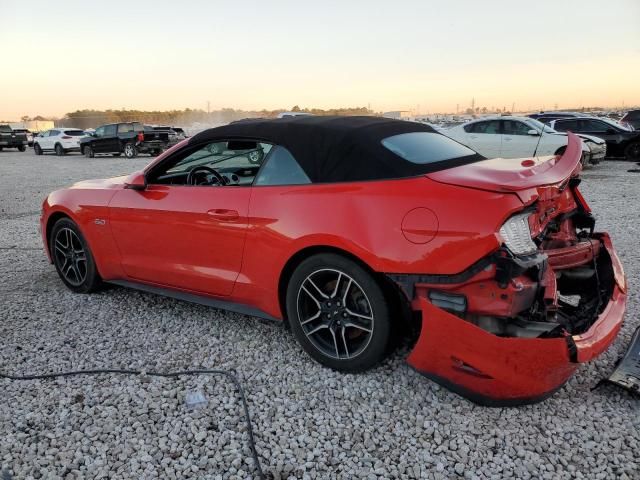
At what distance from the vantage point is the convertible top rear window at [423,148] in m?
3.11

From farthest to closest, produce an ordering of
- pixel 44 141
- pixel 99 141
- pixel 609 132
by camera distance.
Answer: pixel 44 141, pixel 99 141, pixel 609 132

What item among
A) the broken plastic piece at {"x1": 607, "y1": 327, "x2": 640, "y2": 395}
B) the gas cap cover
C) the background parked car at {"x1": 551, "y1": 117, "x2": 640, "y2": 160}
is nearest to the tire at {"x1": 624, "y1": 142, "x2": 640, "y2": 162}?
the background parked car at {"x1": 551, "y1": 117, "x2": 640, "y2": 160}

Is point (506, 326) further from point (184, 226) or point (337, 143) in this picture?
point (184, 226)

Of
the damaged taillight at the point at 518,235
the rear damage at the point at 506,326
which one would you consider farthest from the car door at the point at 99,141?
the damaged taillight at the point at 518,235

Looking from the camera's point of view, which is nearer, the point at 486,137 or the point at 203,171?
the point at 203,171

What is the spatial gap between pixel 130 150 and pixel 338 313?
21.8 meters

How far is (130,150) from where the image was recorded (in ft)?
74.4

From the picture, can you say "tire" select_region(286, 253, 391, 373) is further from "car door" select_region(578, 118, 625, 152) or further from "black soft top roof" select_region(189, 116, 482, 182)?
"car door" select_region(578, 118, 625, 152)

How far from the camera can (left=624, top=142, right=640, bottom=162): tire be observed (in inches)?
608

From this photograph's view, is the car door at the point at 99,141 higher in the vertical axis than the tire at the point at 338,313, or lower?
lower

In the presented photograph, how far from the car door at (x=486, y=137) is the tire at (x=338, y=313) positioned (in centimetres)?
1158

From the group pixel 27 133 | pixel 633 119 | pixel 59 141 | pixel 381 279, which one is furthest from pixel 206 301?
pixel 27 133

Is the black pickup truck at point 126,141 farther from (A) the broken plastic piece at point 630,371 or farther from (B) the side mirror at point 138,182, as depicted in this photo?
(A) the broken plastic piece at point 630,371

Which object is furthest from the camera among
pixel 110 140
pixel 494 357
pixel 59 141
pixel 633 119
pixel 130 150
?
pixel 59 141
